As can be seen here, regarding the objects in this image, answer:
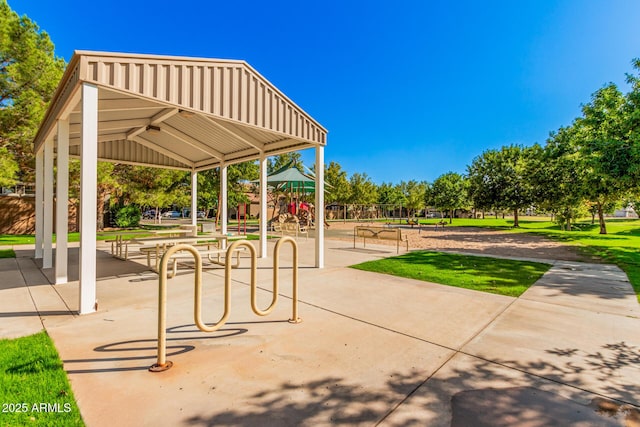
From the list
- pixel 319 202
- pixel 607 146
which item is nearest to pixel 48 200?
pixel 319 202

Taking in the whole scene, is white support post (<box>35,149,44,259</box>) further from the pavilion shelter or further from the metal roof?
the metal roof

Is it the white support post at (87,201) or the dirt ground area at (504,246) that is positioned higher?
the white support post at (87,201)

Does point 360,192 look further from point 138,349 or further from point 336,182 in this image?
point 138,349

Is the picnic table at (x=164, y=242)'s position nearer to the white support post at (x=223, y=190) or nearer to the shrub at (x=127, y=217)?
the white support post at (x=223, y=190)

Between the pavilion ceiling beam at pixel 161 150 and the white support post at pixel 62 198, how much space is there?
12.9 feet

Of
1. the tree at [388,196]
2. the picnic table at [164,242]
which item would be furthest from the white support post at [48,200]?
the tree at [388,196]

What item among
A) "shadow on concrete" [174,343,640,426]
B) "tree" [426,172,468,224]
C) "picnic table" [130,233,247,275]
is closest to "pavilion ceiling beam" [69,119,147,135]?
"picnic table" [130,233,247,275]

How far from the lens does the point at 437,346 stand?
3.44m

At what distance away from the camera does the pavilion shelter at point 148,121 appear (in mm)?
4371

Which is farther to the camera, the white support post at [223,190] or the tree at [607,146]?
the white support post at [223,190]

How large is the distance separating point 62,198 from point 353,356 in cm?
664

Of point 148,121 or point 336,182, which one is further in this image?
point 336,182

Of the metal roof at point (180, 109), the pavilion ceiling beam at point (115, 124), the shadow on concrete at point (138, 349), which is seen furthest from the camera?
the pavilion ceiling beam at point (115, 124)

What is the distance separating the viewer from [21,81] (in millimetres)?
12453
